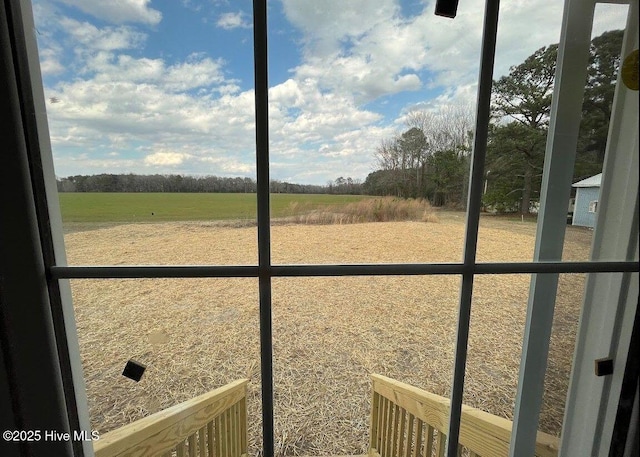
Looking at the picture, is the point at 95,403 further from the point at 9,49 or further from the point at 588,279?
the point at 588,279

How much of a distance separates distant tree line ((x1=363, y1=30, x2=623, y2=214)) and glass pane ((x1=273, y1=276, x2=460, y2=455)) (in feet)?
0.78

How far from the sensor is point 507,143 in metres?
0.65

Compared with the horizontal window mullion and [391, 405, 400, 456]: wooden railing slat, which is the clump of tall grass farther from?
[391, 405, 400, 456]: wooden railing slat

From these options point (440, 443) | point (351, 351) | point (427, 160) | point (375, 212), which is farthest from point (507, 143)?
point (440, 443)

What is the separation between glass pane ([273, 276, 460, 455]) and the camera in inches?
26.0

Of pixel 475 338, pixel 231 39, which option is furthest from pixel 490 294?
pixel 231 39

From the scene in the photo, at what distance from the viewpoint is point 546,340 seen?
27.2 inches

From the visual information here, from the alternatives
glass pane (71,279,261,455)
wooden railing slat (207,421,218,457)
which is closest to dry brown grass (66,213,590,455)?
glass pane (71,279,261,455)

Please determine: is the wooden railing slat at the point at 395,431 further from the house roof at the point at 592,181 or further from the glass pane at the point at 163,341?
the house roof at the point at 592,181

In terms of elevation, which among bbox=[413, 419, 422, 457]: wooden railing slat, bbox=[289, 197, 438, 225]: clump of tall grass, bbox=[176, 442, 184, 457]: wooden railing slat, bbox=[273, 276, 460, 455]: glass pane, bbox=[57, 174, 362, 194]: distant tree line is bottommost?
bbox=[413, 419, 422, 457]: wooden railing slat

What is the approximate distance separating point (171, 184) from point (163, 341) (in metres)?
0.39

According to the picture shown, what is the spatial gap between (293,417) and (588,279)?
824mm

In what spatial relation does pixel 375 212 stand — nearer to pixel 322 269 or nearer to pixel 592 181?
pixel 322 269

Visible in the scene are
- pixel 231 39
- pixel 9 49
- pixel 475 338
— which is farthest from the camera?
pixel 475 338
